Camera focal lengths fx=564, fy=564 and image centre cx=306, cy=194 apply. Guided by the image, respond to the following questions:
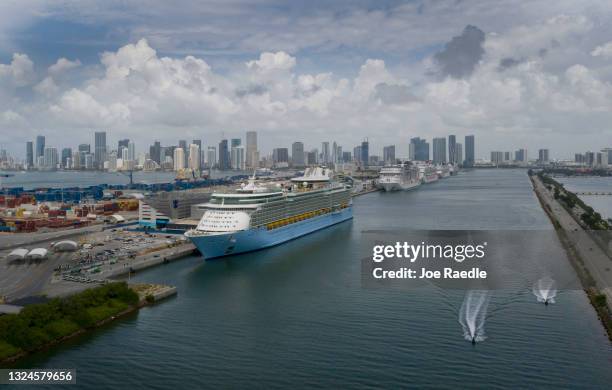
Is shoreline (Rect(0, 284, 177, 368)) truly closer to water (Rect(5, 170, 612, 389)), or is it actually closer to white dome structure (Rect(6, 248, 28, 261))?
water (Rect(5, 170, 612, 389))

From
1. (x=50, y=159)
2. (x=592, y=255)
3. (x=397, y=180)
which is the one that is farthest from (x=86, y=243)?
(x=50, y=159)

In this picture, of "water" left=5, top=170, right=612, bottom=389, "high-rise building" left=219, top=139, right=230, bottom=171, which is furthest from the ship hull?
"high-rise building" left=219, top=139, right=230, bottom=171

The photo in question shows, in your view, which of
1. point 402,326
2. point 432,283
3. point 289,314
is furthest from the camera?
point 432,283

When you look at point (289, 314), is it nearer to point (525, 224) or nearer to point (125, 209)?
point (525, 224)

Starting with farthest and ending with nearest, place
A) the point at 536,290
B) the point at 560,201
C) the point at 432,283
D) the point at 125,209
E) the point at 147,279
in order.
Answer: the point at 560,201
the point at 125,209
the point at 147,279
the point at 432,283
the point at 536,290

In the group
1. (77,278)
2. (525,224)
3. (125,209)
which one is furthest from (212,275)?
(125,209)

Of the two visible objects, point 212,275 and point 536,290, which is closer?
point 536,290
